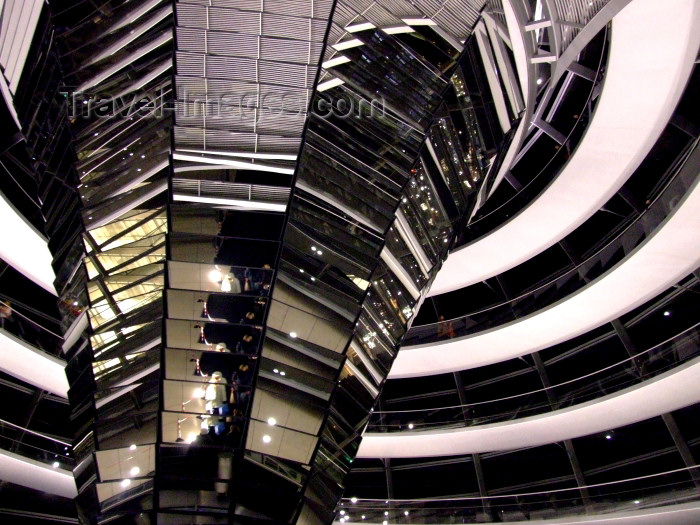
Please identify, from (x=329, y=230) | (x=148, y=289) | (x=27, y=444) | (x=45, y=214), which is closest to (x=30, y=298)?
(x=27, y=444)

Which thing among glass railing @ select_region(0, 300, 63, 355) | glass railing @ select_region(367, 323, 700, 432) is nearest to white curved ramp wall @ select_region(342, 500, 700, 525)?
glass railing @ select_region(367, 323, 700, 432)

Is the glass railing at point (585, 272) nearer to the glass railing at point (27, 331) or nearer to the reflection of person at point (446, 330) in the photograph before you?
the reflection of person at point (446, 330)

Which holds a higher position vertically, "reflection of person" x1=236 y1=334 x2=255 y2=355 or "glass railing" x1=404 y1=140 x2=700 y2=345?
"glass railing" x1=404 y1=140 x2=700 y2=345

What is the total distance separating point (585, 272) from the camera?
17.7 m

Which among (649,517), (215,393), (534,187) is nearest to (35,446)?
(215,393)

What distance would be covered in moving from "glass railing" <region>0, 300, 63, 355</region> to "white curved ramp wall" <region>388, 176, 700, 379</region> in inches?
364

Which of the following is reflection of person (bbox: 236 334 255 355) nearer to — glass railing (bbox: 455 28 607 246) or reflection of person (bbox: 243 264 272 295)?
reflection of person (bbox: 243 264 272 295)

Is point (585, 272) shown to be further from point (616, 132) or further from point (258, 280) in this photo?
point (258, 280)

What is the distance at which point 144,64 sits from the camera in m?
9.96

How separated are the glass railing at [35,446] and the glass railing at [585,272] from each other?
9.68 m

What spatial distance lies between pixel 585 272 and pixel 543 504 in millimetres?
5548

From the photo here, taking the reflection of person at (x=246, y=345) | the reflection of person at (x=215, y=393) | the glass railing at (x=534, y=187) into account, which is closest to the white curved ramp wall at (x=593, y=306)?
the glass railing at (x=534, y=187)

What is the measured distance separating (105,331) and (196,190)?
2.61 meters

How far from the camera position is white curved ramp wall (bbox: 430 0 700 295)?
11430 mm
